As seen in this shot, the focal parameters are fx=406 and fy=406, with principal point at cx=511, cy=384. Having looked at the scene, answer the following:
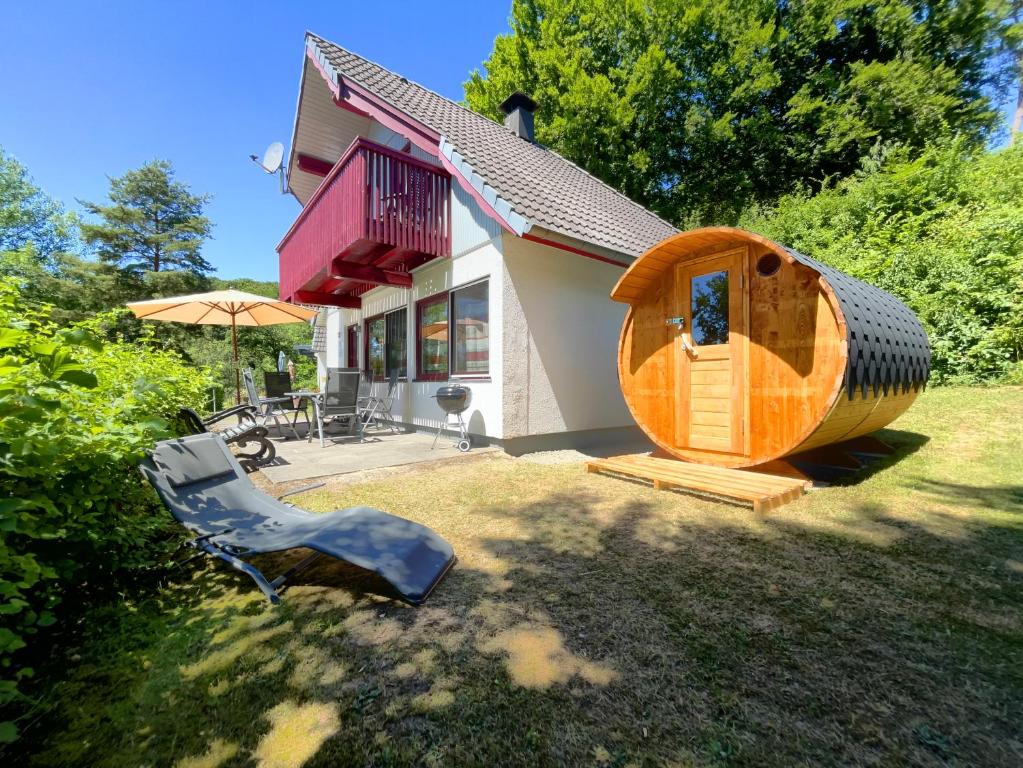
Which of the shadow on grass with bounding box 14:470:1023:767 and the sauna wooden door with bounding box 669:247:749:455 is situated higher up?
the sauna wooden door with bounding box 669:247:749:455

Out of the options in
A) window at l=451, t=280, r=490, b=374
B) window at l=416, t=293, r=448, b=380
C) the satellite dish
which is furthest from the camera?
the satellite dish

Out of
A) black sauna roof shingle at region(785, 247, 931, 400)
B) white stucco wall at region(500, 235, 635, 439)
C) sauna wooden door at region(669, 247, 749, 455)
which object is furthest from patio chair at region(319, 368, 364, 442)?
black sauna roof shingle at region(785, 247, 931, 400)

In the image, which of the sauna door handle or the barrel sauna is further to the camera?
the sauna door handle

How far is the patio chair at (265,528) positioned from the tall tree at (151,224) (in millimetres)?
28438

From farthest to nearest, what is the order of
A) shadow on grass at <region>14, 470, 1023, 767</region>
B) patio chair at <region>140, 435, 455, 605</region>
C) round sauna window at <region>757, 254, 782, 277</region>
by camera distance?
1. round sauna window at <region>757, 254, 782, 277</region>
2. patio chair at <region>140, 435, 455, 605</region>
3. shadow on grass at <region>14, 470, 1023, 767</region>

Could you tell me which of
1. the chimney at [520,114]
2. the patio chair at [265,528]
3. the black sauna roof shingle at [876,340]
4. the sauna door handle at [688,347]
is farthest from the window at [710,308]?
the chimney at [520,114]

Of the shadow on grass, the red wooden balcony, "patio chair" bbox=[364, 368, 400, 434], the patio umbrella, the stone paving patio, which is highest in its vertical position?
the red wooden balcony

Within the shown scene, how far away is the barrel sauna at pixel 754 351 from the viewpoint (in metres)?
3.76

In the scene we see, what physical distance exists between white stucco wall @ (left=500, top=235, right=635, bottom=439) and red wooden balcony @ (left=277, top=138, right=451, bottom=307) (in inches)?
68.9

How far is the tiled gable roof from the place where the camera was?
608cm

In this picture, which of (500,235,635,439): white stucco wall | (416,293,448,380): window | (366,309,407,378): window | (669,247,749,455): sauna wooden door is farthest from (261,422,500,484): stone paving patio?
(669,247,749,455): sauna wooden door

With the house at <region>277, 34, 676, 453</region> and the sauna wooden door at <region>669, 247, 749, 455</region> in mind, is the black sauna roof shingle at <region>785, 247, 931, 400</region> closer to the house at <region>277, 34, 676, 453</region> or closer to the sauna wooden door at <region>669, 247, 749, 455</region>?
the sauna wooden door at <region>669, 247, 749, 455</region>

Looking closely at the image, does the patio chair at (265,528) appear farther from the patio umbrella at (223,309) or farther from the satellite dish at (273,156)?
the satellite dish at (273,156)

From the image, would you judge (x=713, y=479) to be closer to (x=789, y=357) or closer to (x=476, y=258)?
(x=789, y=357)
